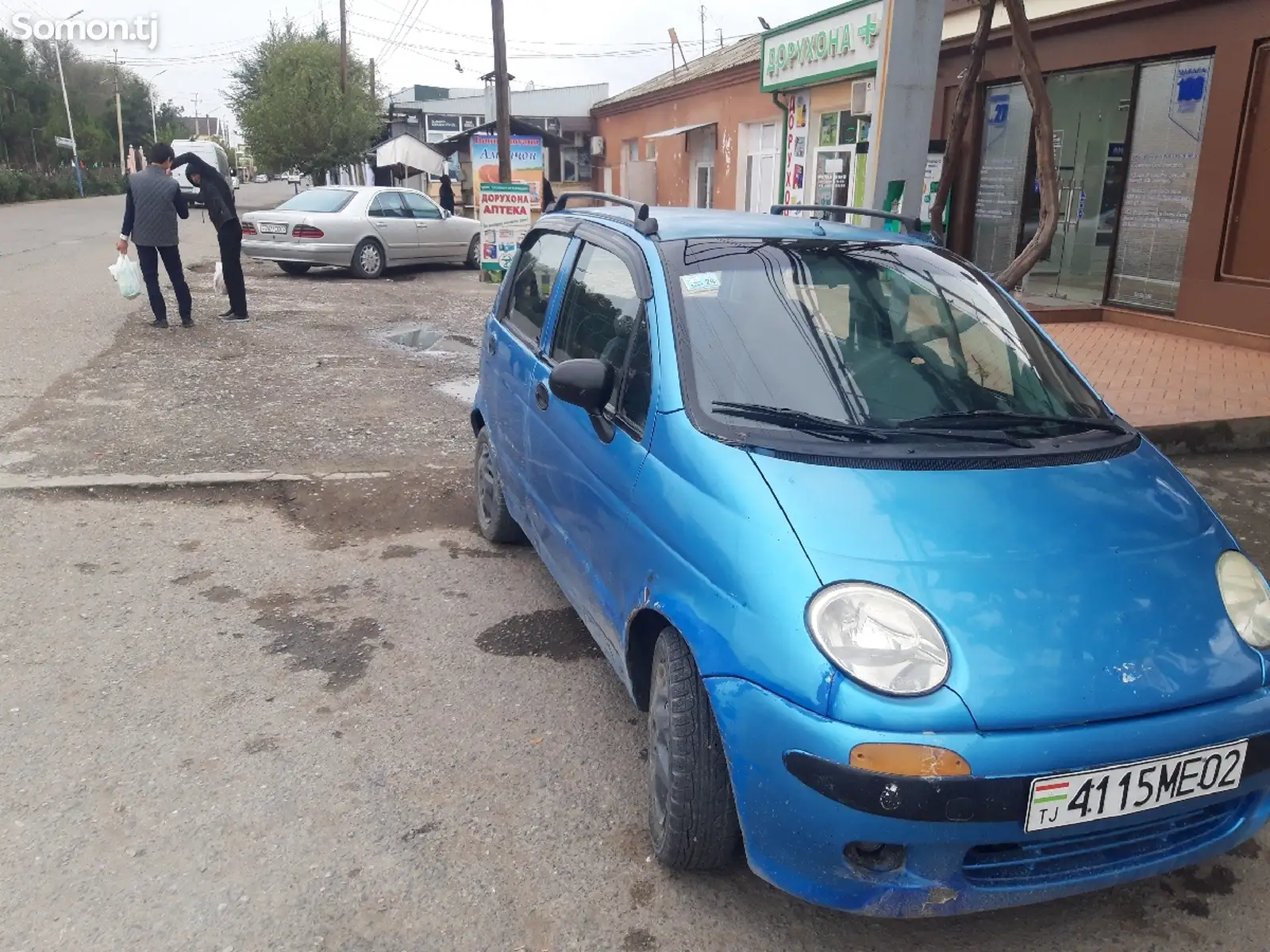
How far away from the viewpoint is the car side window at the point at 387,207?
51.8 feet

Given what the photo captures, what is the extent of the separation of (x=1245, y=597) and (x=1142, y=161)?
32.0ft

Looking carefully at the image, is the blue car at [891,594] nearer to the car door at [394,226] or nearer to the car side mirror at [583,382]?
the car side mirror at [583,382]

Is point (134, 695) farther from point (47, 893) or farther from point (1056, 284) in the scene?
point (1056, 284)

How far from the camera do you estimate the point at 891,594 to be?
2281 millimetres

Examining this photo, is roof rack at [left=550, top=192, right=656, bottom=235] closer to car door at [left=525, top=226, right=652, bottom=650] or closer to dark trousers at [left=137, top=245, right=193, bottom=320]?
car door at [left=525, top=226, right=652, bottom=650]

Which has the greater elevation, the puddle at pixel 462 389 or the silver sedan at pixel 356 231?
the silver sedan at pixel 356 231

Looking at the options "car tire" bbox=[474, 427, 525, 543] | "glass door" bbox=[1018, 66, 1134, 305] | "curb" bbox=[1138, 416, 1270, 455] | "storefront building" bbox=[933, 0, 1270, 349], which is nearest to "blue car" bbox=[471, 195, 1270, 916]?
"car tire" bbox=[474, 427, 525, 543]

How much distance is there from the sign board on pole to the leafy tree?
2318 cm

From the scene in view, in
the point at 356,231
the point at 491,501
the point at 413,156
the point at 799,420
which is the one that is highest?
the point at 413,156

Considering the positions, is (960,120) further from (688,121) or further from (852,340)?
(688,121)

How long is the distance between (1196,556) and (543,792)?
1964 millimetres

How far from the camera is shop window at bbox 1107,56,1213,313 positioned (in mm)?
9922

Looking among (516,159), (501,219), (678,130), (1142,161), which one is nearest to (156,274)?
(501,219)

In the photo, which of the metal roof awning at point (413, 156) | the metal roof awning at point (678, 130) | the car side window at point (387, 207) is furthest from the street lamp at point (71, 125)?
the car side window at point (387, 207)
